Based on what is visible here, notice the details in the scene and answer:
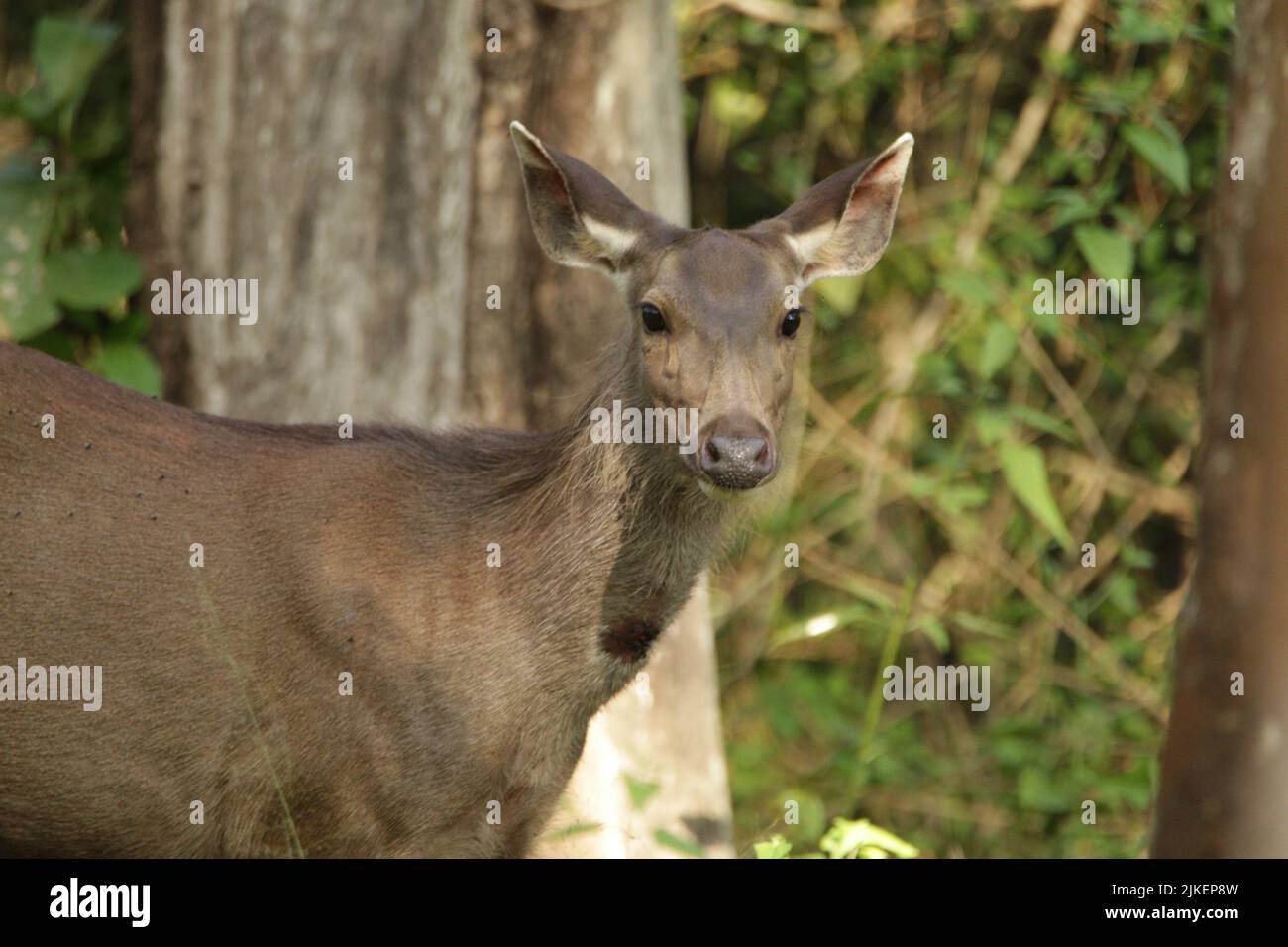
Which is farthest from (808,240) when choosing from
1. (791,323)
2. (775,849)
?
(775,849)

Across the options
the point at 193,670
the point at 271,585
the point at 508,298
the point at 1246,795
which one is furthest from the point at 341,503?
the point at 1246,795

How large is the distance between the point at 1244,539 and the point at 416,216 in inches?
174

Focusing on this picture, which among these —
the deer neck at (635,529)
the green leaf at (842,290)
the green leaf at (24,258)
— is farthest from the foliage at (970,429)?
the green leaf at (24,258)

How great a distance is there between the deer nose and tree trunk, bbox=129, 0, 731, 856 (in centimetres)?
235

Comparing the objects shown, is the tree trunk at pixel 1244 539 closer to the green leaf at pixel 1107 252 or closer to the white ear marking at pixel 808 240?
the white ear marking at pixel 808 240

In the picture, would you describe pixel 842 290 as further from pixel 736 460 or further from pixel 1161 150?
pixel 736 460

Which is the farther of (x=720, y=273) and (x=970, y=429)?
(x=970, y=429)

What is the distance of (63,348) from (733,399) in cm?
438

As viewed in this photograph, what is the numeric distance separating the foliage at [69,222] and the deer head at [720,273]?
291 cm

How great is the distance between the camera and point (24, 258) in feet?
30.2

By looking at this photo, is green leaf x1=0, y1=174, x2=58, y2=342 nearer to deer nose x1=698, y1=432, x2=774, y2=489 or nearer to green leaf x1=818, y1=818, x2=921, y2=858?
deer nose x1=698, y1=432, x2=774, y2=489

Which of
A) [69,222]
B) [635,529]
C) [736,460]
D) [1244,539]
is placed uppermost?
[69,222]

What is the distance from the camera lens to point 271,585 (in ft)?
21.6

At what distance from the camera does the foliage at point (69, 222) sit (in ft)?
29.6
